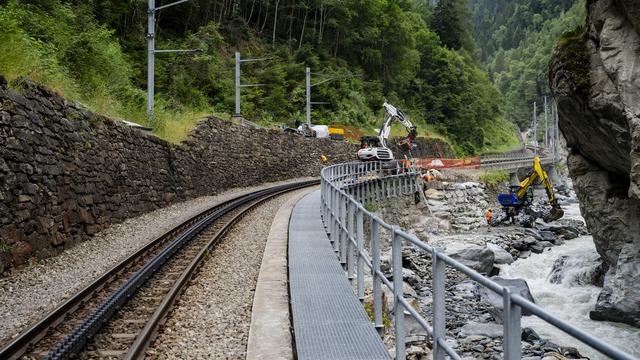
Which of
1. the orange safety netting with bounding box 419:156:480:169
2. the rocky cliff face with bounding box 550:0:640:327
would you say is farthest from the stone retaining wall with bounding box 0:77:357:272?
the orange safety netting with bounding box 419:156:480:169

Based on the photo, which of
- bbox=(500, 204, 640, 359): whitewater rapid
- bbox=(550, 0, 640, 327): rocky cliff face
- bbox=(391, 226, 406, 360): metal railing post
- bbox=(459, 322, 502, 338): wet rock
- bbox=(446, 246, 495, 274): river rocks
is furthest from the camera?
bbox=(446, 246, 495, 274): river rocks

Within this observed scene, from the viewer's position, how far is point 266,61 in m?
47.5

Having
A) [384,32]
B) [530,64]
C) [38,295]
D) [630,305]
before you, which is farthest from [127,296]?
[530,64]

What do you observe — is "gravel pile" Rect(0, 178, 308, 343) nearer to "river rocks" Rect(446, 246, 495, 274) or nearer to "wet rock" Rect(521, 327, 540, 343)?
"wet rock" Rect(521, 327, 540, 343)

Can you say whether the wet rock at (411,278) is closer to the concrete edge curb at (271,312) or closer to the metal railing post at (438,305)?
the concrete edge curb at (271,312)

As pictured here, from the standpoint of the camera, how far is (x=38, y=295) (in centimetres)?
803

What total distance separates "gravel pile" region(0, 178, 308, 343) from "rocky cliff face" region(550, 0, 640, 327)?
10624 millimetres

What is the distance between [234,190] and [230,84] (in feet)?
50.7

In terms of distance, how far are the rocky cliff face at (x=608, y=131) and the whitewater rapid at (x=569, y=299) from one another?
54 centimetres

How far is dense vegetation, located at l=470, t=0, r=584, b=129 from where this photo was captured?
133 metres

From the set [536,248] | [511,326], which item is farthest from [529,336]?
[536,248]

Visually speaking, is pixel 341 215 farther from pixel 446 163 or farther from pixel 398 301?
pixel 446 163

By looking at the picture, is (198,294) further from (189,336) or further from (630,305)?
(630,305)

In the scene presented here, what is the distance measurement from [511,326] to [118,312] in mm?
6028
